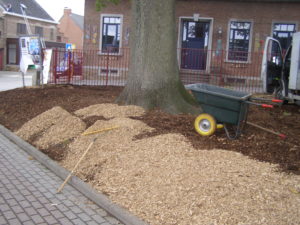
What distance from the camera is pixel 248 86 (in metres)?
15.6

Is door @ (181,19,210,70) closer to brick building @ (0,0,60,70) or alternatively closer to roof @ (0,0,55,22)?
brick building @ (0,0,60,70)

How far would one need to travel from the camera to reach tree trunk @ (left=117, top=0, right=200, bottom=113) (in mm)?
7855

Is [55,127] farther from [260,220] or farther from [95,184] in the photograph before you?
[260,220]

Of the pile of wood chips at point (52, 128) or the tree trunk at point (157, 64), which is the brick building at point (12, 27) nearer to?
the pile of wood chips at point (52, 128)

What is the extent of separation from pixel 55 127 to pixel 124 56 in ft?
43.9

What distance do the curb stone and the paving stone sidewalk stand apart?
62 millimetres

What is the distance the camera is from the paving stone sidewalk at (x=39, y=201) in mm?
4055


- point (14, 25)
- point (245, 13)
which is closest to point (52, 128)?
point (245, 13)

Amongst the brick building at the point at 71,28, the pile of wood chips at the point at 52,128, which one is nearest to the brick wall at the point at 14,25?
the brick building at the point at 71,28

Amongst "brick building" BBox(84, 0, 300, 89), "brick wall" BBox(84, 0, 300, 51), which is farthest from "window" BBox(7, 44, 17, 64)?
"brick wall" BBox(84, 0, 300, 51)

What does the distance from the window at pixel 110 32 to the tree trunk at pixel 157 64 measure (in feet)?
44.4

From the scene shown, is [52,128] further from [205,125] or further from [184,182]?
[184,182]

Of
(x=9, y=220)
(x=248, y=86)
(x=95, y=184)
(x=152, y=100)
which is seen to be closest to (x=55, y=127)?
(x=152, y=100)

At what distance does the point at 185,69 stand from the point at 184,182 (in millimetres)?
14889
